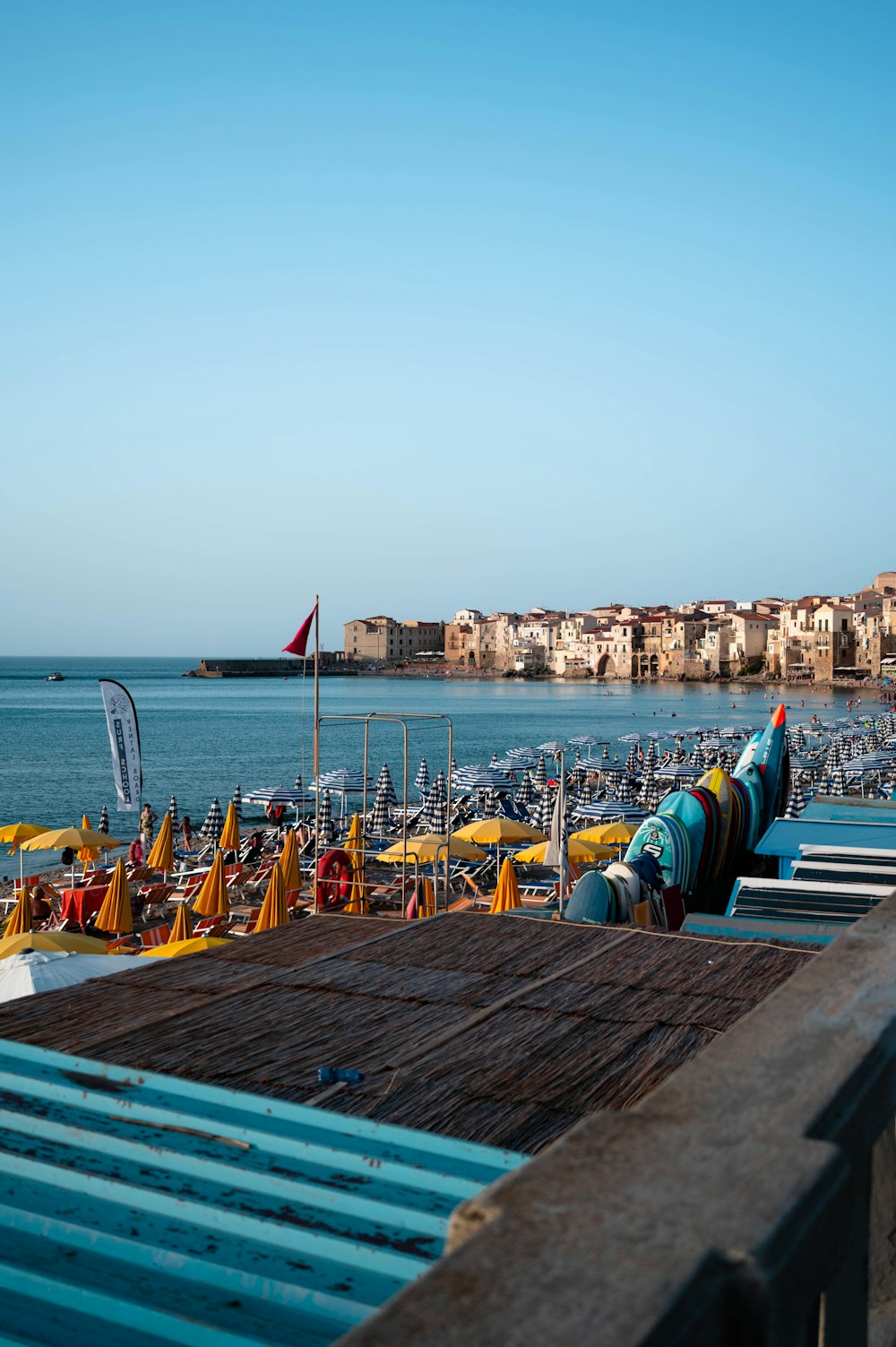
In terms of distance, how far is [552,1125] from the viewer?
131 inches

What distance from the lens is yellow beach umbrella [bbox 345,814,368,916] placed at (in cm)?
1063

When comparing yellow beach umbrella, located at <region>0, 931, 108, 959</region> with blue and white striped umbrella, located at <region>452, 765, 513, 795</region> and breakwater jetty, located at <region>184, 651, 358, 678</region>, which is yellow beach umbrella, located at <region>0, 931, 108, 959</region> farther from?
breakwater jetty, located at <region>184, 651, 358, 678</region>

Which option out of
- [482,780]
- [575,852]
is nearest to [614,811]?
[575,852]

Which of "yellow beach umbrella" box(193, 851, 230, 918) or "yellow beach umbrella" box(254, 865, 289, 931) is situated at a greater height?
"yellow beach umbrella" box(254, 865, 289, 931)

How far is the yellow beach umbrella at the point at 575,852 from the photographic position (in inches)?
793

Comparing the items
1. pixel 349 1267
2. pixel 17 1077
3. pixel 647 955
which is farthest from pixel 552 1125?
pixel 647 955

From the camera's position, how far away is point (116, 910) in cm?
1541

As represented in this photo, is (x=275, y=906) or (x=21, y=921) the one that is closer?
(x=21, y=921)

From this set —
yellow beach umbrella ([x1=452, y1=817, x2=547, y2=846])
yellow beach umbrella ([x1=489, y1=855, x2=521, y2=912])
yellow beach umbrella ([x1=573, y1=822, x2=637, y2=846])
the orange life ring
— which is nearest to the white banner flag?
yellow beach umbrella ([x1=452, y1=817, x2=547, y2=846])

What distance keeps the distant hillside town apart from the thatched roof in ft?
369

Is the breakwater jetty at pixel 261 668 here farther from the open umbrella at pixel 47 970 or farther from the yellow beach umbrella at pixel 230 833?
the open umbrella at pixel 47 970

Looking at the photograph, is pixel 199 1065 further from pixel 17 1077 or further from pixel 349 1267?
pixel 349 1267

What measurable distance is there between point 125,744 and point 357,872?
8.92m

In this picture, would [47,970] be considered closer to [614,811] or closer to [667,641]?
[614,811]
